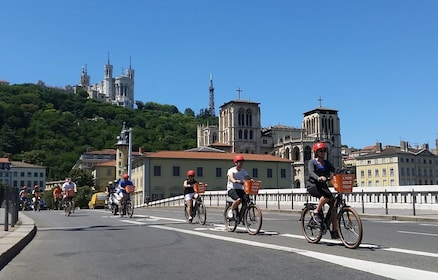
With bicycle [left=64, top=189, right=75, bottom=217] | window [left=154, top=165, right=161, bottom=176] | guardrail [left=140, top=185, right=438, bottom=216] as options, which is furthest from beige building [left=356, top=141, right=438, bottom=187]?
bicycle [left=64, top=189, right=75, bottom=217]

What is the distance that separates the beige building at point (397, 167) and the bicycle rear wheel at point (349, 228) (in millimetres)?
120137

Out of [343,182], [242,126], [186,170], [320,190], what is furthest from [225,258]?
[242,126]

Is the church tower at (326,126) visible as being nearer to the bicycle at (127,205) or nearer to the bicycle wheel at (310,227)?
the bicycle at (127,205)

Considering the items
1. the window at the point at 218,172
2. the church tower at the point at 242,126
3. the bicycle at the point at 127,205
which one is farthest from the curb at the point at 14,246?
the church tower at the point at 242,126

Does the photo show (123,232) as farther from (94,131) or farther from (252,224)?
(94,131)

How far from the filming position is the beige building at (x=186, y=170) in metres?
79.2

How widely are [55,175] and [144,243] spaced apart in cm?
14337

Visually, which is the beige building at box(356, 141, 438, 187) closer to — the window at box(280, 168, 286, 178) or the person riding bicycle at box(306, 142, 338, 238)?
the window at box(280, 168, 286, 178)

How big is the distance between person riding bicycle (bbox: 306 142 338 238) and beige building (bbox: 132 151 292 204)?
2810 inches

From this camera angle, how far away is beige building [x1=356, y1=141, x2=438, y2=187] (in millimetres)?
122125

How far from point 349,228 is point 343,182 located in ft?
2.56

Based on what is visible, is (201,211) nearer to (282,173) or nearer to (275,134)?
(282,173)

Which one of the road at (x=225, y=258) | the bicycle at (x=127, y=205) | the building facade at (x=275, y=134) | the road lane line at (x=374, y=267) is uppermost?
the building facade at (x=275, y=134)

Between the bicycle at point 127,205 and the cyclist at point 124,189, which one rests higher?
the cyclist at point 124,189
